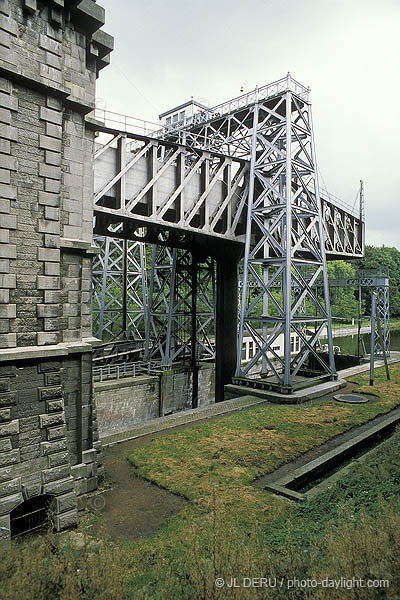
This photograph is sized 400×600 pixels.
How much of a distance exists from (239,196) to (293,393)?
9932 mm

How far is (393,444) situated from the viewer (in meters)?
9.86

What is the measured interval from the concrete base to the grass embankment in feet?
9.54

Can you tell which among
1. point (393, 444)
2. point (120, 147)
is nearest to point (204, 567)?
point (393, 444)

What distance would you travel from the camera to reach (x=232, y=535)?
18.9ft

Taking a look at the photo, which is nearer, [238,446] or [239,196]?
[238,446]

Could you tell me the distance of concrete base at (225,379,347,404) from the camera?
1520 cm

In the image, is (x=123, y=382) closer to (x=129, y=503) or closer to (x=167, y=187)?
(x=167, y=187)

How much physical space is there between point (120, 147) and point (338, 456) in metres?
12.6

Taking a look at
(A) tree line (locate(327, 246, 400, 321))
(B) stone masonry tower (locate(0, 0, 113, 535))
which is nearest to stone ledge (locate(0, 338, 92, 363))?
(B) stone masonry tower (locate(0, 0, 113, 535))

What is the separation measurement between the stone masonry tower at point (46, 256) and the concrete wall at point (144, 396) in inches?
406

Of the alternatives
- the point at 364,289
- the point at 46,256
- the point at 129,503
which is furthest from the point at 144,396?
the point at 364,289

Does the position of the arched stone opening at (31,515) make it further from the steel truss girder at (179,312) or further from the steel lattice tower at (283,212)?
the steel truss girder at (179,312)

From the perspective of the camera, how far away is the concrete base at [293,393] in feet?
49.9

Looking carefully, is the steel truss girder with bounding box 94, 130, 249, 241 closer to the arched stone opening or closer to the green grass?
the green grass
